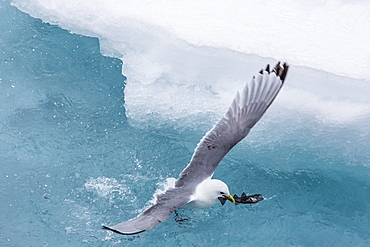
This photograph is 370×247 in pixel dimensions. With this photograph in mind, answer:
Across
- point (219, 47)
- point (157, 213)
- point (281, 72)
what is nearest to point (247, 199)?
point (157, 213)

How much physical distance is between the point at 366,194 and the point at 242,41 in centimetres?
186

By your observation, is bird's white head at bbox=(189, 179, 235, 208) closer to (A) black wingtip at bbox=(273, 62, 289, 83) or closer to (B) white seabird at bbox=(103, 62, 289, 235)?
(B) white seabird at bbox=(103, 62, 289, 235)

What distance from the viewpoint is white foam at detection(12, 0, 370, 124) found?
15.1 feet

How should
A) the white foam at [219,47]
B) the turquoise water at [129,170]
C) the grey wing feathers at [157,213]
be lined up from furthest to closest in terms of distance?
the white foam at [219,47], the turquoise water at [129,170], the grey wing feathers at [157,213]

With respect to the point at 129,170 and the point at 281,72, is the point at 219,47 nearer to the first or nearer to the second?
the point at 281,72

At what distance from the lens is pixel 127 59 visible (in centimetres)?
492

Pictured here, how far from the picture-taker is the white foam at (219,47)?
4602 millimetres

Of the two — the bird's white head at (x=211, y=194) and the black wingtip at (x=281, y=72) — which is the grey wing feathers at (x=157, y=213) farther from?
the black wingtip at (x=281, y=72)

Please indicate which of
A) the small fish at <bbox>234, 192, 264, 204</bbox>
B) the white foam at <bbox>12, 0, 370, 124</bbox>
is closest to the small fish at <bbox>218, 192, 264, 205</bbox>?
the small fish at <bbox>234, 192, 264, 204</bbox>

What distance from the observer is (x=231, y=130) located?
3.79 metres

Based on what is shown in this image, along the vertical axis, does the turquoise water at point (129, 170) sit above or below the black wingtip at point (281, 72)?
below

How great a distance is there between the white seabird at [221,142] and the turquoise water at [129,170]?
0.87 feet

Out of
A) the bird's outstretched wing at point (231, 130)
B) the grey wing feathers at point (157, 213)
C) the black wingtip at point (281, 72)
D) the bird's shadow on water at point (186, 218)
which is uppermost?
the black wingtip at point (281, 72)

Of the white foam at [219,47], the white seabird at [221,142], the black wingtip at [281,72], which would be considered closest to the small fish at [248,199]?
the white seabird at [221,142]
